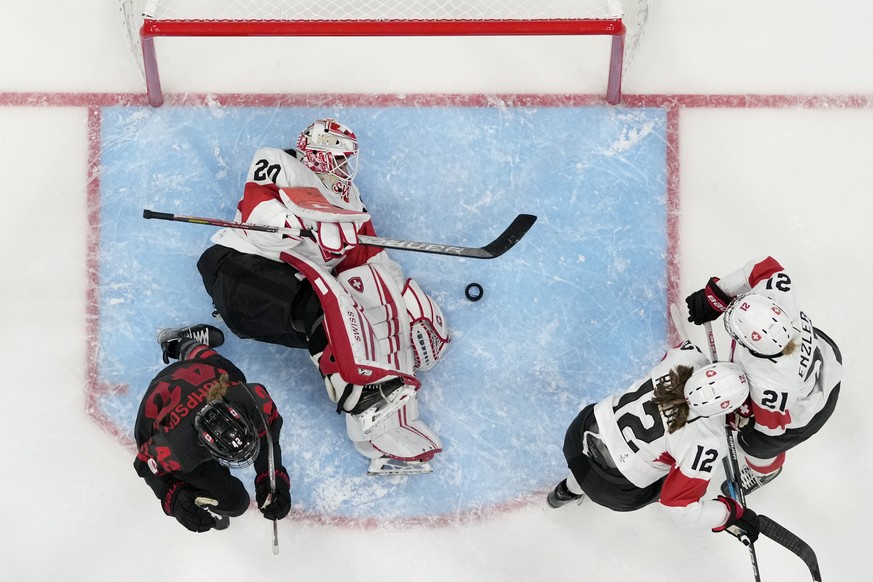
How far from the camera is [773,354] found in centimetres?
302

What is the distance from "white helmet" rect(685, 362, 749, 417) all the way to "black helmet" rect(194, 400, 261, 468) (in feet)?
4.72

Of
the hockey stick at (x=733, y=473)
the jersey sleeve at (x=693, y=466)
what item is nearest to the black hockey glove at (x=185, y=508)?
the jersey sleeve at (x=693, y=466)

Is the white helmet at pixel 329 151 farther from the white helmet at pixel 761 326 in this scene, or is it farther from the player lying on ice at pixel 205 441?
the white helmet at pixel 761 326

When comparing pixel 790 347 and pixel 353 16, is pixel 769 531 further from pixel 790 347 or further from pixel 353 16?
pixel 353 16

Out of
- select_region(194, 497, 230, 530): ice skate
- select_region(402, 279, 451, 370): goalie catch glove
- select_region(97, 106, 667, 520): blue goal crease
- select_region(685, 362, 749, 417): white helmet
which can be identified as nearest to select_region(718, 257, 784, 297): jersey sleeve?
select_region(685, 362, 749, 417): white helmet

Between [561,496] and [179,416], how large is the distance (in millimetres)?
1613

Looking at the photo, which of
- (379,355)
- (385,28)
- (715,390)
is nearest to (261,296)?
(379,355)

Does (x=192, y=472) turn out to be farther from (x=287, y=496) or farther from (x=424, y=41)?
(x=424, y=41)

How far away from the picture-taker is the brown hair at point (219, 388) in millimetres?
3113

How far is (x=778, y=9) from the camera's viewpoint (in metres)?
4.30

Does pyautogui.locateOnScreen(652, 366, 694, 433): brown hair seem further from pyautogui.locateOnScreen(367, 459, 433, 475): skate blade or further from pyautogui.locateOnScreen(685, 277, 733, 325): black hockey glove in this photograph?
pyautogui.locateOnScreen(367, 459, 433, 475): skate blade

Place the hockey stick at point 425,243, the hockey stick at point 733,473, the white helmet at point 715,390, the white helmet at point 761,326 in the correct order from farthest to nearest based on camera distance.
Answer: the hockey stick at point 425,243
the hockey stick at point 733,473
the white helmet at point 761,326
the white helmet at point 715,390

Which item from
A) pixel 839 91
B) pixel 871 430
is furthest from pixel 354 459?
pixel 839 91

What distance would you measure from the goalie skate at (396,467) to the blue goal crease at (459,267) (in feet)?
0.20
